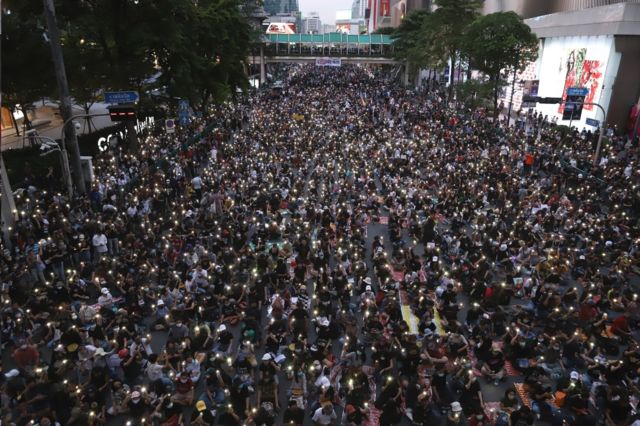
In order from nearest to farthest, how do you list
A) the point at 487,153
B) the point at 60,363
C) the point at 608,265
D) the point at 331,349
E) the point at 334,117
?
the point at 60,363
the point at 331,349
the point at 608,265
the point at 487,153
the point at 334,117

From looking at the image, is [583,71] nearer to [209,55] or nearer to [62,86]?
[209,55]

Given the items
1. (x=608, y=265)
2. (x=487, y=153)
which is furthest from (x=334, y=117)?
(x=608, y=265)

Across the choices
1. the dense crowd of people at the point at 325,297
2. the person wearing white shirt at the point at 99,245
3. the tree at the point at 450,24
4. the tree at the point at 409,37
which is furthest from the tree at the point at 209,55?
the tree at the point at 409,37

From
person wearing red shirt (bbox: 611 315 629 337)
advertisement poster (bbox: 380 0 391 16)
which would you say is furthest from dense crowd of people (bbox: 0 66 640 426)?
advertisement poster (bbox: 380 0 391 16)

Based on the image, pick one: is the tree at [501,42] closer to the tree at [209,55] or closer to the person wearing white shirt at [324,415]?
the tree at [209,55]

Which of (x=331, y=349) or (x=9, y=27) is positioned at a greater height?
(x=9, y=27)

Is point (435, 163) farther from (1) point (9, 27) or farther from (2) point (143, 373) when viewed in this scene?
(1) point (9, 27)

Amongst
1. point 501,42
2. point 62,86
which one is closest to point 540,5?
point 501,42
